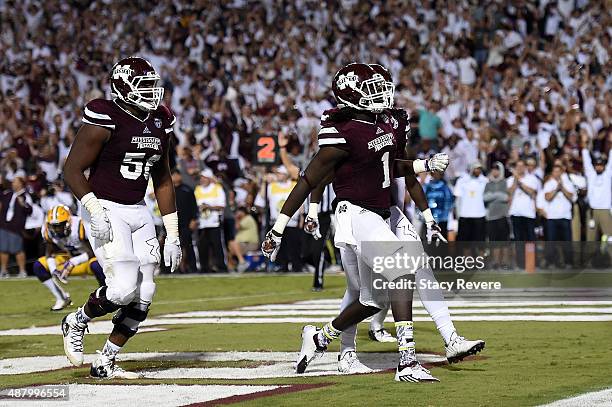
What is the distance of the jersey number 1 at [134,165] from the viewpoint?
9273 mm

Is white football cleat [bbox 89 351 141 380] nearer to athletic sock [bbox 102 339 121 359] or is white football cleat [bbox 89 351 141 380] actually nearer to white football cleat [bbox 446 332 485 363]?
athletic sock [bbox 102 339 121 359]

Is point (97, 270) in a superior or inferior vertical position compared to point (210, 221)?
inferior

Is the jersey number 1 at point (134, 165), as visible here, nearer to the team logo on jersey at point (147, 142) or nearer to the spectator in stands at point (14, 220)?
the team logo on jersey at point (147, 142)

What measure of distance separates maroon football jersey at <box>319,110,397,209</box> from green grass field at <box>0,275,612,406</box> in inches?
49.1

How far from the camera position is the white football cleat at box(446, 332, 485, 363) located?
893 cm

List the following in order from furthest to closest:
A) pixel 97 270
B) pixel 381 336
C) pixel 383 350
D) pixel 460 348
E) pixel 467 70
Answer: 1. pixel 467 70
2. pixel 97 270
3. pixel 381 336
4. pixel 383 350
5. pixel 460 348

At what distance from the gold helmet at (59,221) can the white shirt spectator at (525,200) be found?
906 centimetres

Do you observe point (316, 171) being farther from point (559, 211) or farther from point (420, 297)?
point (559, 211)

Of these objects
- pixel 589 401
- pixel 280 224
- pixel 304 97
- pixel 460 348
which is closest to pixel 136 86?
pixel 280 224

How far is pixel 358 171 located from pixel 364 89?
0.56 metres

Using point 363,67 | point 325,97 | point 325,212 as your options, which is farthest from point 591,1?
point 363,67

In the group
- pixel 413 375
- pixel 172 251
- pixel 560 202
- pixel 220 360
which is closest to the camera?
pixel 413 375

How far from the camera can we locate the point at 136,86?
9258mm

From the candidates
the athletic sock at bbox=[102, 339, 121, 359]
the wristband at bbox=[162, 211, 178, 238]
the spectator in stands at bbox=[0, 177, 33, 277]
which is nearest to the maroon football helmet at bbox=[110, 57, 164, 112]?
the wristband at bbox=[162, 211, 178, 238]
